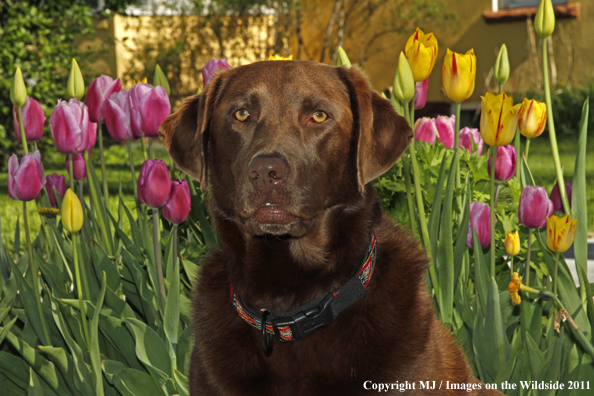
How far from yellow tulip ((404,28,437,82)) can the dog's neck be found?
627mm

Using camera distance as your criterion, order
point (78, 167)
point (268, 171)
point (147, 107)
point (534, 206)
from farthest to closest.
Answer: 1. point (78, 167)
2. point (147, 107)
3. point (534, 206)
4. point (268, 171)

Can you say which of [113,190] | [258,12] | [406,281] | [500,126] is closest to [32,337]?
[406,281]

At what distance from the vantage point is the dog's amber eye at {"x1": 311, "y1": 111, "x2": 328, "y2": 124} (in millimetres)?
2166

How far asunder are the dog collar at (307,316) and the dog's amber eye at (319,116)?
514 mm

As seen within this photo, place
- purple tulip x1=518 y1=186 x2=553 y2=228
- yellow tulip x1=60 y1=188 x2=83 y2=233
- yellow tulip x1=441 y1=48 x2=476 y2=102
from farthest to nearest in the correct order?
yellow tulip x1=441 y1=48 x2=476 y2=102, purple tulip x1=518 y1=186 x2=553 y2=228, yellow tulip x1=60 y1=188 x2=83 y2=233

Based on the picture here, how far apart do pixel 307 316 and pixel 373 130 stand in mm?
697

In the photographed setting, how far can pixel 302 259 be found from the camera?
2.14 m

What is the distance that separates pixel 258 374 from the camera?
2010 mm

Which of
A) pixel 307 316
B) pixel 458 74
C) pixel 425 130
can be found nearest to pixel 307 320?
pixel 307 316

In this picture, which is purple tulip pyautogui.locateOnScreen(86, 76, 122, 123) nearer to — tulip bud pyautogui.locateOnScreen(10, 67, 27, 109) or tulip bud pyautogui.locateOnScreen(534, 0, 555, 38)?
tulip bud pyautogui.locateOnScreen(10, 67, 27, 109)

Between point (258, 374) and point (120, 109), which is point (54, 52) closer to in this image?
Result: point (120, 109)

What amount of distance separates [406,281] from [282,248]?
17.3 inches

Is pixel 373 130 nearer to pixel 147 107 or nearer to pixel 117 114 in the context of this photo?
pixel 147 107

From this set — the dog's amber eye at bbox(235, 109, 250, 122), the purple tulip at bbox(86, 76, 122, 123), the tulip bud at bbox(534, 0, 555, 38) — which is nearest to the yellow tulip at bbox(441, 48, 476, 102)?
the tulip bud at bbox(534, 0, 555, 38)
